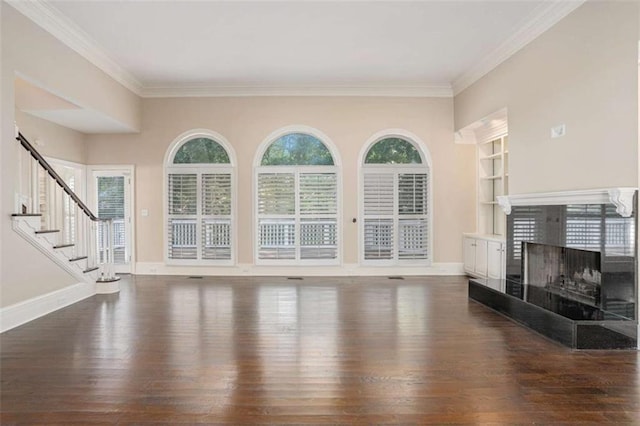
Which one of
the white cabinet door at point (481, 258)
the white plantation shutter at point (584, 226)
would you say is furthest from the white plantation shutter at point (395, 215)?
the white plantation shutter at point (584, 226)

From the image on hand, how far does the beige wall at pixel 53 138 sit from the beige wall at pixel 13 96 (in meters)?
1.32

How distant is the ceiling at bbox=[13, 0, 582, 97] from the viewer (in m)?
4.27

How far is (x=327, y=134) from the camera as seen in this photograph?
23.0 feet

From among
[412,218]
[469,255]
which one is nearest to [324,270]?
[412,218]

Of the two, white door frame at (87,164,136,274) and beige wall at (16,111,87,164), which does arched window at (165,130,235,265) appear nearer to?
white door frame at (87,164,136,274)

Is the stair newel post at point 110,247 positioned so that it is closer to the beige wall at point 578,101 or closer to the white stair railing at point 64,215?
the white stair railing at point 64,215

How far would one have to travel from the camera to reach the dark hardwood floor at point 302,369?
2.27 m

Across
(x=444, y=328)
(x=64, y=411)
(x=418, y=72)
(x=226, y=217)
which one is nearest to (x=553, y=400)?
(x=444, y=328)

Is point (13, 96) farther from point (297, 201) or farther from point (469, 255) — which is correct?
point (469, 255)

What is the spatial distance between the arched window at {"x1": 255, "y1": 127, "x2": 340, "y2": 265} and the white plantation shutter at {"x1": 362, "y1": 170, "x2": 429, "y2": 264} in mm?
602

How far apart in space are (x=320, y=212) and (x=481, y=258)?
9.54ft

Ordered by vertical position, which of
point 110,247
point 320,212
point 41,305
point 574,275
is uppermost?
point 320,212

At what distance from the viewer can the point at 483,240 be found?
6.26 meters

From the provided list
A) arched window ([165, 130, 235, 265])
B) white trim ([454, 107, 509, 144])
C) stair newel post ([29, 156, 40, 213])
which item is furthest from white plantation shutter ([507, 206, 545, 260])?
stair newel post ([29, 156, 40, 213])
